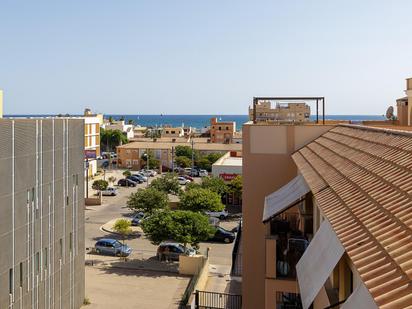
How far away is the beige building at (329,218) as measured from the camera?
15.0 ft

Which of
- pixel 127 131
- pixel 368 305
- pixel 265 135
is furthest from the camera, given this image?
pixel 127 131

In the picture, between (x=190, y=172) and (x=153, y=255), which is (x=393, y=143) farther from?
(x=190, y=172)

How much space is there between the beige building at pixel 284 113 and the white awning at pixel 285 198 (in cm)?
613

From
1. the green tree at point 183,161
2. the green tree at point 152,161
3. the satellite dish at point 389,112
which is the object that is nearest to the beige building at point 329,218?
the satellite dish at point 389,112

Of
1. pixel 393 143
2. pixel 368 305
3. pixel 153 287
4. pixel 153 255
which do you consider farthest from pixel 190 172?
pixel 368 305

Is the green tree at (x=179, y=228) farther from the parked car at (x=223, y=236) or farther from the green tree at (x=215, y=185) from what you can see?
the green tree at (x=215, y=185)

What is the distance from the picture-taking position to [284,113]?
730 inches

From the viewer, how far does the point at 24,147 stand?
1516 centimetres

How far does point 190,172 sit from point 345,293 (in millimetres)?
60951

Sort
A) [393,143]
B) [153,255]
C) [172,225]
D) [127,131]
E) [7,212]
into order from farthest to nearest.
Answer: [127,131], [153,255], [172,225], [7,212], [393,143]

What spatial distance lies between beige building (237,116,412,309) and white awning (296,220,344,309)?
0.02 m

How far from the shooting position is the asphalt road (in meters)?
28.6

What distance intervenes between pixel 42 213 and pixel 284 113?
10.7 meters

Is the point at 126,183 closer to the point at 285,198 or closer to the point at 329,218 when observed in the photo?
the point at 285,198
